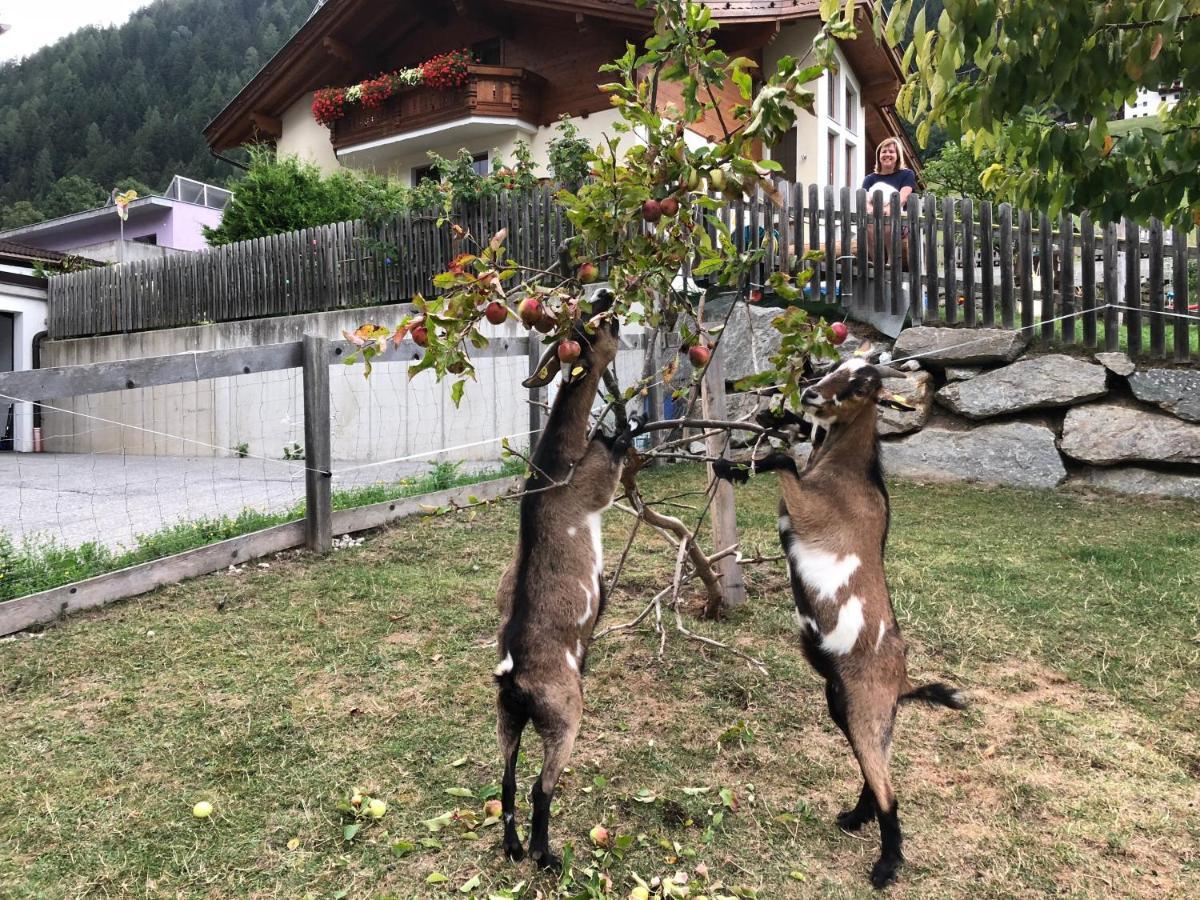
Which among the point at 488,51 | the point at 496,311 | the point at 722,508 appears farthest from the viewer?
the point at 488,51

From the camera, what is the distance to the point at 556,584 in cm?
258

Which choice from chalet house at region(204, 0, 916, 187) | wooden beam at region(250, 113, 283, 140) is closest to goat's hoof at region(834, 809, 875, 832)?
chalet house at region(204, 0, 916, 187)

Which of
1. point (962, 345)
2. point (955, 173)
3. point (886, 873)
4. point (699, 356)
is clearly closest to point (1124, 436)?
point (962, 345)

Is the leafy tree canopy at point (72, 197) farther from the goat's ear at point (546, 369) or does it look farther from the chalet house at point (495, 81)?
the goat's ear at point (546, 369)

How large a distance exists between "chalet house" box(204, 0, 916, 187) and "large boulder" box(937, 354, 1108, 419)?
8.07 metres

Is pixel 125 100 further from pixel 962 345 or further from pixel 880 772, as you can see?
pixel 880 772

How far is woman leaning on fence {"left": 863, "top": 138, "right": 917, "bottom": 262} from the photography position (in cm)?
879

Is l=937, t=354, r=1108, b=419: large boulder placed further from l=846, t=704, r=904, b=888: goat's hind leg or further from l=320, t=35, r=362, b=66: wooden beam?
l=320, t=35, r=362, b=66: wooden beam

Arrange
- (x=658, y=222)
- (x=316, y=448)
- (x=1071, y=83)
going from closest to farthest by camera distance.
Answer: (x=1071, y=83) → (x=658, y=222) → (x=316, y=448)

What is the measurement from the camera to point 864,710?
8.05 feet

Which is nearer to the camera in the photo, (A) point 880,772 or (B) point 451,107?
(A) point 880,772

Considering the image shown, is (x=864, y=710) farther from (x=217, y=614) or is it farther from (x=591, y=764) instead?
(x=217, y=614)

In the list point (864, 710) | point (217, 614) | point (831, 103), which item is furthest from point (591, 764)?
point (831, 103)

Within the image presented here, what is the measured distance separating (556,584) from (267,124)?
20.9 m
